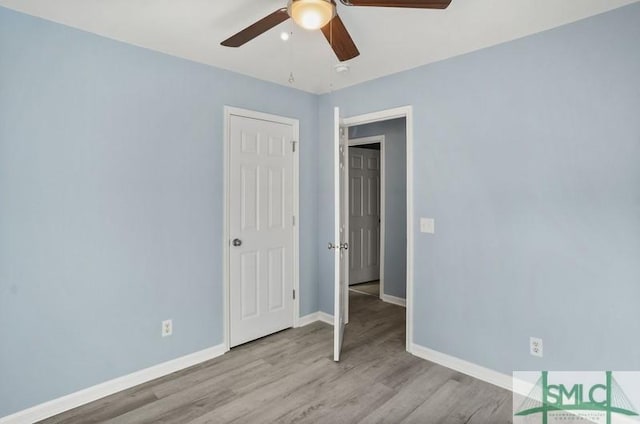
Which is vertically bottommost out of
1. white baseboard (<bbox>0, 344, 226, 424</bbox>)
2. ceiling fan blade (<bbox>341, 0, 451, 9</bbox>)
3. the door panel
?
white baseboard (<bbox>0, 344, 226, 424</bbox>)

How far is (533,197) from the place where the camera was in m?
2.38

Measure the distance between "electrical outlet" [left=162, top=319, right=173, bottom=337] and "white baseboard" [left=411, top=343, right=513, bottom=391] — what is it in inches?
79.2

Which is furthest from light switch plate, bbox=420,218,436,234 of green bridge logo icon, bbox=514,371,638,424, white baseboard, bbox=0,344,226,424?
white baseboard, bbox=0,344,226,424

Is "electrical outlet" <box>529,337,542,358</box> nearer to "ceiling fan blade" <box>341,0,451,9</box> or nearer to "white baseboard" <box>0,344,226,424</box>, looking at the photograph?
"ceiling fan blade" <box>341,0,451,9</box>

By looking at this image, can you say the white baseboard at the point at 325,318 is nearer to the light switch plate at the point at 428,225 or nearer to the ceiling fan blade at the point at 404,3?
the light switch plate at the point at 428,225

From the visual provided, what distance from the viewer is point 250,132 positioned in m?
3.23

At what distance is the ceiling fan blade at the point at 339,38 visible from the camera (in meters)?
1.74

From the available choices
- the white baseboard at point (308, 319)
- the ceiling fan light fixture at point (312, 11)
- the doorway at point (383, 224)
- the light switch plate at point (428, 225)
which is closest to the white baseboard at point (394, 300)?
the doorway at point (383, 224)

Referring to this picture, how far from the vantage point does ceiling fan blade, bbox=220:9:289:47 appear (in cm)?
167

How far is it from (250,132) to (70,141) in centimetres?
140

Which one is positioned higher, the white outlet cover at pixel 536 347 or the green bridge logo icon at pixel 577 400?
the white outlet cover at pixel 536 347

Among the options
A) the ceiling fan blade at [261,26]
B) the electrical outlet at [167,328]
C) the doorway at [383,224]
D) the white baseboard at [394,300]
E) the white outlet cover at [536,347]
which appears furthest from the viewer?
the white baseboard at [394,300]

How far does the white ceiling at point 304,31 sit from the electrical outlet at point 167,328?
82.0 inches

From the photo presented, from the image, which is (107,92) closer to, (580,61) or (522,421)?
(580,61)
